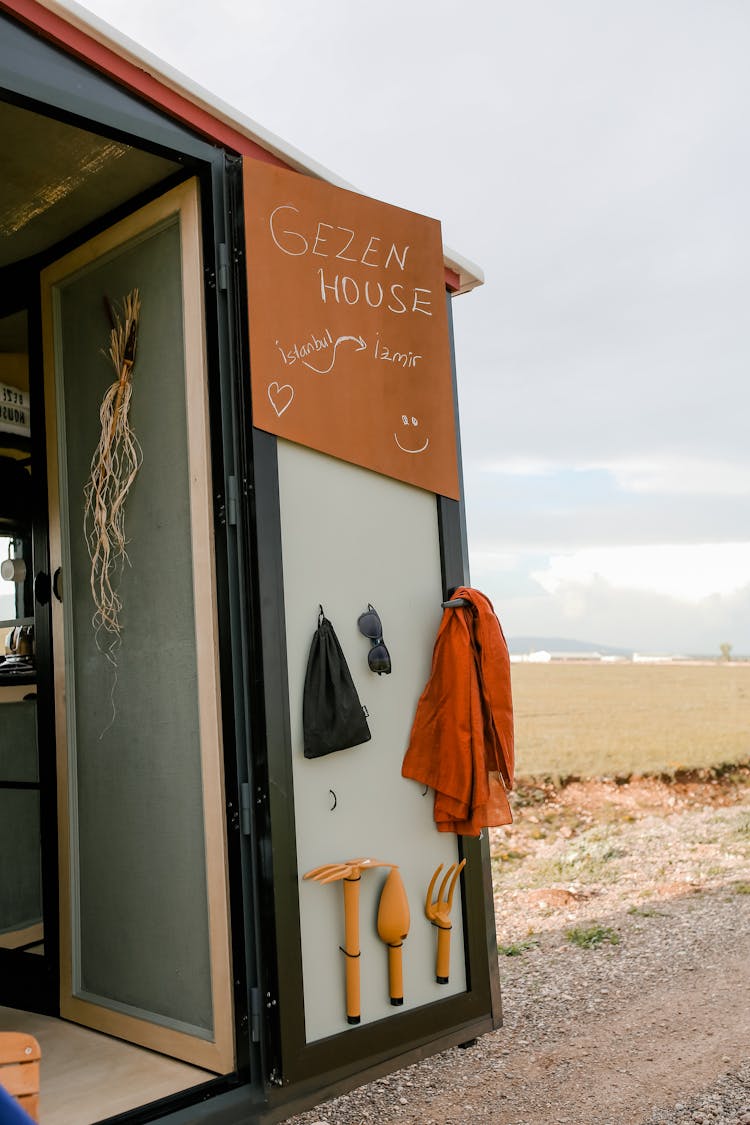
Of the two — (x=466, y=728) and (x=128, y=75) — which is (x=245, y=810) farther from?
(x=128, y=75)

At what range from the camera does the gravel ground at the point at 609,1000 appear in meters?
2.90

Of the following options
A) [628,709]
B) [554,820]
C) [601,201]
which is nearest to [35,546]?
[554,820]

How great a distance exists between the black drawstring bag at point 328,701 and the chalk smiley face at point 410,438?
67 cm

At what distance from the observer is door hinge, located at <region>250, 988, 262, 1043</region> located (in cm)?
258

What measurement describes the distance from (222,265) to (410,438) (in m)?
0.86

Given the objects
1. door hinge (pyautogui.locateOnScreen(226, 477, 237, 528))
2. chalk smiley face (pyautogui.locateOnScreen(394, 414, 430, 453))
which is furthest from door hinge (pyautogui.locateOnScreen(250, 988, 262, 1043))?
chalk smiley face (pyautogui.locateOnScreen(394, 414, 430, 453))

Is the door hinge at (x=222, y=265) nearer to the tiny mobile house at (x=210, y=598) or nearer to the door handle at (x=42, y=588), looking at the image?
the tiny mobile house at (x=210, y=598)

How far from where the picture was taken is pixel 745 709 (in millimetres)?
12742

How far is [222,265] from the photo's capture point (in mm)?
2764

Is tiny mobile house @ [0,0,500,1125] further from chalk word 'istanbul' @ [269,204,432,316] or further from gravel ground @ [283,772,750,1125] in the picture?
gravel ground @ [283,772,750,1125]

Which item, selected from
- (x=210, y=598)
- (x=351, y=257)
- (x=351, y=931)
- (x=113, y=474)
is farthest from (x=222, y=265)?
Answer: (x=351, y=931)

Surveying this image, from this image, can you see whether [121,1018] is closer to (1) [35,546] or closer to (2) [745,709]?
(1) [35,546]

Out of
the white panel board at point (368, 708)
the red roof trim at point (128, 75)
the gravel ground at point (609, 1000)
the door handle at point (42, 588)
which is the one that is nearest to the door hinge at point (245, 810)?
the white panel board at point (368, 708)

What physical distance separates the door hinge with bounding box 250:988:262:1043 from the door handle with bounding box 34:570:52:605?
1.55m
